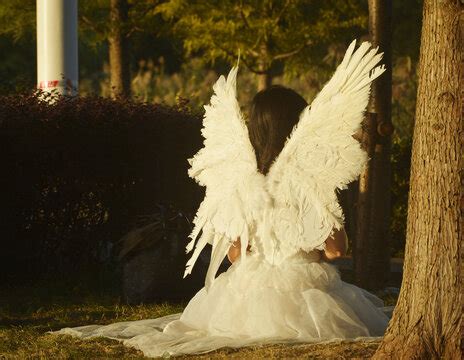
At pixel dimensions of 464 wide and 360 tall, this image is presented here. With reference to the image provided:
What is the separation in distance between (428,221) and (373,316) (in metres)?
1.47

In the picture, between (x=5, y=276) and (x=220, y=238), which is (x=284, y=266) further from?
(x=5, y=276)

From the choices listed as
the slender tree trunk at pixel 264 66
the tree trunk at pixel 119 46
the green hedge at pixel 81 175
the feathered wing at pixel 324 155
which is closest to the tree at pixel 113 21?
the tree trunk at pixel 119 46

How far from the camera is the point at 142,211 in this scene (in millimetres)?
8922

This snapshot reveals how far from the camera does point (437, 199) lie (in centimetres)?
498

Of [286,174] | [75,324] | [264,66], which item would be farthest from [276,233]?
[264,66]

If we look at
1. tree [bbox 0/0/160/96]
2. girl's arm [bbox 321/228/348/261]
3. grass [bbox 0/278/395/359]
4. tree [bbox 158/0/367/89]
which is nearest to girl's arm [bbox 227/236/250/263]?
girl's arm [bbox 321/228/348/261]

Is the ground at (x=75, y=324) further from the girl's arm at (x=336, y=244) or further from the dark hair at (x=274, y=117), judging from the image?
the dark hair at (x=274, y=117)

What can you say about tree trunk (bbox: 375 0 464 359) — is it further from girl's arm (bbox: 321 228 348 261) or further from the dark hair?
the dark hair

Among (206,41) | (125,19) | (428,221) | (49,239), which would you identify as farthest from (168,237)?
(206,41)

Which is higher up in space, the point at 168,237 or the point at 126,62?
the point at 126,62

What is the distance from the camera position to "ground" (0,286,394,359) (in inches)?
226

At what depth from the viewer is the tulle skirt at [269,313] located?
6062 mm

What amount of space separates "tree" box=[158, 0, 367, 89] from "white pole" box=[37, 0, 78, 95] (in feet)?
14.9

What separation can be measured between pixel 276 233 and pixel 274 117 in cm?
69
